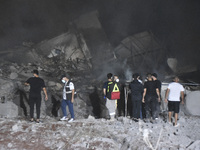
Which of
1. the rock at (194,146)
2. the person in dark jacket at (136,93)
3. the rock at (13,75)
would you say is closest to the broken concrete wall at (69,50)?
the rock at (13,75)

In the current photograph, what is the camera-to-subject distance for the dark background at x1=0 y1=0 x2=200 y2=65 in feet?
41.9

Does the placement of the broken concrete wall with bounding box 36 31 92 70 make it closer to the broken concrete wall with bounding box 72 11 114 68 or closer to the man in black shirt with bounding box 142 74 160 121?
the broken concrete wall with bounding box 72 11 114 68

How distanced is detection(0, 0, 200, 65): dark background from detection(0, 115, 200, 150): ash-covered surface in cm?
934

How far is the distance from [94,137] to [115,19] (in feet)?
42.0

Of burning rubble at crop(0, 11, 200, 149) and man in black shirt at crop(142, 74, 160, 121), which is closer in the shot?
burning rubble at crop(0, 11, 200, 149)

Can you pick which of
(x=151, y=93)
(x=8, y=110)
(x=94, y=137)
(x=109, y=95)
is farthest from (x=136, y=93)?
(x=8, y=110)

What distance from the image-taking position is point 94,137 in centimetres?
363

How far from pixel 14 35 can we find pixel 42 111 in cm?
935

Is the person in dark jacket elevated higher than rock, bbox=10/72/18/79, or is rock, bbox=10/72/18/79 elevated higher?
rock, bbox=10/72/18/79

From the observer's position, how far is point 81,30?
12000 millimetres

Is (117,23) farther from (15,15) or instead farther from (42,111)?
(42,111)

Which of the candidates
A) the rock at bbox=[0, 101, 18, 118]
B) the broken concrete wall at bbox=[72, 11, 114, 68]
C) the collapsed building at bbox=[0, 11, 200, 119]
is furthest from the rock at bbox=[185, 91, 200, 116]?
the broken concrete wall at bbox=[72, 11, 114, 68]

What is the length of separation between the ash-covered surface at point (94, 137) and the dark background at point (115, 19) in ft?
30.6

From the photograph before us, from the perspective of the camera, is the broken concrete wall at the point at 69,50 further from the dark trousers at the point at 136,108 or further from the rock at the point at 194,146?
the rock at the point at 194,146
